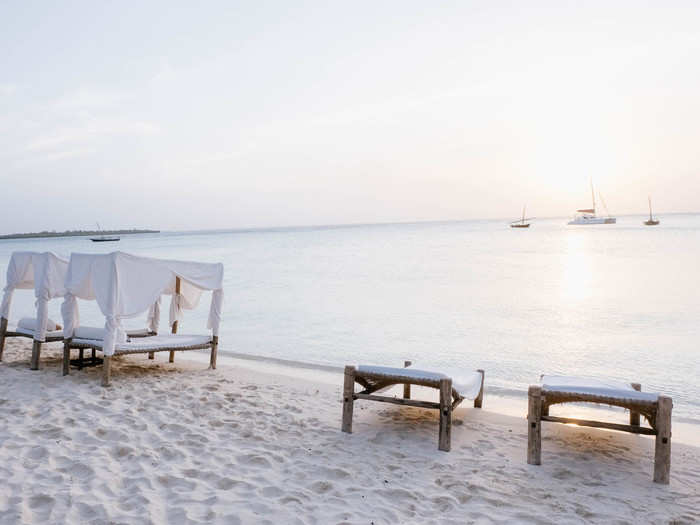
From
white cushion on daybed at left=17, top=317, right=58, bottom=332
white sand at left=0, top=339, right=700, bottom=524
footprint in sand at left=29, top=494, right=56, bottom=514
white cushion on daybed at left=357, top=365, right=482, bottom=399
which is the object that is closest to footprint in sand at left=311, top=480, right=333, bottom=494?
white sand at left=0, top=339, right=700, bottom=524

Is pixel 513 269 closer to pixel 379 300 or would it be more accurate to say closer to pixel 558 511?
pixel 379 300

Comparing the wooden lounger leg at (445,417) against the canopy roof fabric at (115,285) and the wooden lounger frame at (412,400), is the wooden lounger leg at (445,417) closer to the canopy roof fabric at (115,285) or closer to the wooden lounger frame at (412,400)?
the wooden lounger frame at (412,400)

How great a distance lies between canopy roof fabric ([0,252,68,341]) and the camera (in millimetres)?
7141

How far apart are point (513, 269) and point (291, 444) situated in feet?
97.2

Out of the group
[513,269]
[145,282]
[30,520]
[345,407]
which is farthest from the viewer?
[513,269]

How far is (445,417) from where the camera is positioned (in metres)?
4.39

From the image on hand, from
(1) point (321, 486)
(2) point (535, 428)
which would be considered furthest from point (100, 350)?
(2) point (535, 428)

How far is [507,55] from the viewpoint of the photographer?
15469 mm

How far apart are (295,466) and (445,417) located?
134cm

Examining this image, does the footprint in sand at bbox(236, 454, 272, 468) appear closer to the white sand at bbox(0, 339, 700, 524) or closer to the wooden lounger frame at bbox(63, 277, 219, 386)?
the white sand at bbox(0, 339, 700, 524)

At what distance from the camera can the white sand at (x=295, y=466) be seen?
321cm

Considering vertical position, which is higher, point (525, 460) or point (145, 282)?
point (145, 282)

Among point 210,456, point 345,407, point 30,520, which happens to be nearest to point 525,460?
point 345,407

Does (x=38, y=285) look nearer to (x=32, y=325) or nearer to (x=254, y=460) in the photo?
(x=32, y=325)
